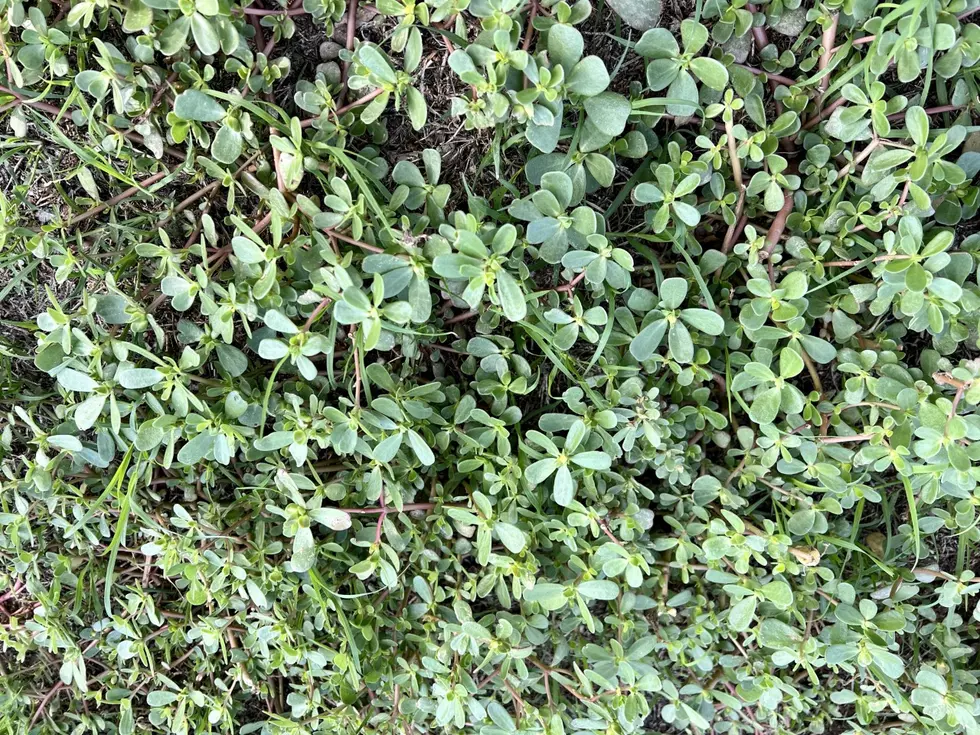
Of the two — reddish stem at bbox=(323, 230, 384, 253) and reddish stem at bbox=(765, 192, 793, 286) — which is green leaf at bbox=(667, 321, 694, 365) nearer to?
reddish stem at bbox=(765, 192, 793, 286)

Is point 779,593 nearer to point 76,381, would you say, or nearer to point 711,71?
point 711,71

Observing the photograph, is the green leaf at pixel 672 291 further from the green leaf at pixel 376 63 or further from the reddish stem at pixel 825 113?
the green leaf at pixel 376 63

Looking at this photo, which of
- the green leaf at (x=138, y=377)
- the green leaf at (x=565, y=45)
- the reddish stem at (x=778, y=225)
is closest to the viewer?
the green leaf at (x=565, y=45)

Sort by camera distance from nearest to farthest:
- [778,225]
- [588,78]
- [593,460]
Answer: [588,78] < [593,460] < [778,225]

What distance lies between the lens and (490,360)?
1.45 m

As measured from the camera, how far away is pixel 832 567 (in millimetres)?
1583

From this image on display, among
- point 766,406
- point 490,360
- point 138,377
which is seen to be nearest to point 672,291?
point 766,406

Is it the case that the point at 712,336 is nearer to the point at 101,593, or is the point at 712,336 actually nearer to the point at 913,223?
the point at 913,223

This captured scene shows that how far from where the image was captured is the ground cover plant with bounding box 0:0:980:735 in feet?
4.23

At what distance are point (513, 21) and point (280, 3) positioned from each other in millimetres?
545

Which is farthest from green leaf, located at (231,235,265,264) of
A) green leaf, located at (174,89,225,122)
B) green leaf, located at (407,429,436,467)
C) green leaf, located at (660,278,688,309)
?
green leaf, located at (660,278,688,309)

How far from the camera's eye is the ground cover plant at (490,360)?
1289mm

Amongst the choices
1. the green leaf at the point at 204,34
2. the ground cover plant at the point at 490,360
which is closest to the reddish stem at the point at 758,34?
the ground cover plant at the point at 490,360

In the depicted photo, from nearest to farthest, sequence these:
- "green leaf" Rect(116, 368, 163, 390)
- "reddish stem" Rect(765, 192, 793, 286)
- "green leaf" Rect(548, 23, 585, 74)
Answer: "green leaf" Rect(548, 23, 585, 74)
"green leaf" Rect(116, 368, 163, 390)
"reddish stem" Rect(765, 192, 793, 286)
